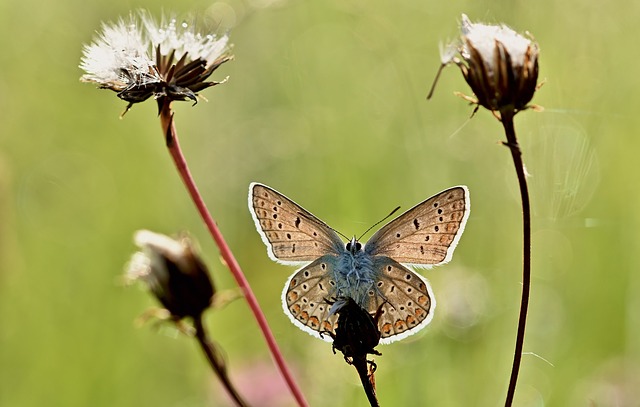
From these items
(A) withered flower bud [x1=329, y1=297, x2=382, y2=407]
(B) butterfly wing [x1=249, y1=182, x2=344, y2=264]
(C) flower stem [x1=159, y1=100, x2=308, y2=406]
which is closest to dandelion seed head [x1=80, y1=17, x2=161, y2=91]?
(C) flower stem [x1=159, y1=100, x2=308, y2=406]

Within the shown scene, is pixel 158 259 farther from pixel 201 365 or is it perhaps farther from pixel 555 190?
pixel 201 365

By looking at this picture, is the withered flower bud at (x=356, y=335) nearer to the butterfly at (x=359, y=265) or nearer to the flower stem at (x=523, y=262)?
the butterfly at (x=359, y=265)

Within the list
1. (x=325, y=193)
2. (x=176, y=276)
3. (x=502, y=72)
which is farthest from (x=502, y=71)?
(x=325, y=193)

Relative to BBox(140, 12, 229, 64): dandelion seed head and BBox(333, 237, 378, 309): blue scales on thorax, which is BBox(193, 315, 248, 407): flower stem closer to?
BBox(333, 237, 378, 309): blue scales on thorax

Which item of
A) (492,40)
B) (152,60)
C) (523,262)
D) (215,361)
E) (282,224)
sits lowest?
(523,262)

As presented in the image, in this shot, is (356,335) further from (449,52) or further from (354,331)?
(449,52)

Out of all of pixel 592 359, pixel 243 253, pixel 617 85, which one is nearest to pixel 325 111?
pixel 243 253

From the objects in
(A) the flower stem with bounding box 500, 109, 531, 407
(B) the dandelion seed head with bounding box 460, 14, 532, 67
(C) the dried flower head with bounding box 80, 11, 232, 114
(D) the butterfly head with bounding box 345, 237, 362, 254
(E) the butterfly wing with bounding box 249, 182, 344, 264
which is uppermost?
(C) the dried flower head with bounding box 80, 11, 232, 114
